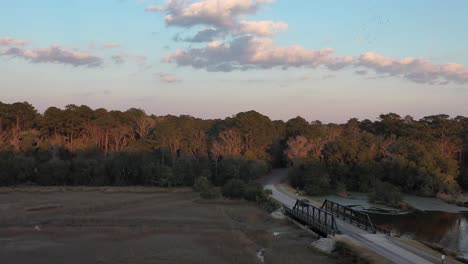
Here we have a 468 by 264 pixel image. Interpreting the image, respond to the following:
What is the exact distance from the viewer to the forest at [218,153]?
64.0 meters

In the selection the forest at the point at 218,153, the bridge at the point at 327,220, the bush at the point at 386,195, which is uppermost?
the forest at the point at 218,153

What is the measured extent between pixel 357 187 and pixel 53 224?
45663 millimetres

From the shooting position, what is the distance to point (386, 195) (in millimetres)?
54781

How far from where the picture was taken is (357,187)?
66375mm

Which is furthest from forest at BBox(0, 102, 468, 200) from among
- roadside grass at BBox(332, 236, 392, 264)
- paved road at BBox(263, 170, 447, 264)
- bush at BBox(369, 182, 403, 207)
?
roadside grass at BBox(332, 236, 392, 264)

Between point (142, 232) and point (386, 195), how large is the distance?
33697 millimetres

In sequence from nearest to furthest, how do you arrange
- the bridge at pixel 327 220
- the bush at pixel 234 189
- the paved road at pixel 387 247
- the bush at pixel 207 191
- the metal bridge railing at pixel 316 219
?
the paved road at pixel 387 247 → the bridge at pixel 327 220 → the metal bridge railing at pixel 316 219 → the bush at pixel 234 189 → the bush at pixel 207 191

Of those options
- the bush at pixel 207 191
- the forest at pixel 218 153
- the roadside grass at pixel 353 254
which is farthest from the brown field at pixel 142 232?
the forest at pixel 218 153

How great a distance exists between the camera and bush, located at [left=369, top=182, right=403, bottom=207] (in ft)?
177

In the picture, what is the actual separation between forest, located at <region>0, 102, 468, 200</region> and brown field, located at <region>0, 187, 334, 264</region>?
11.5 meters

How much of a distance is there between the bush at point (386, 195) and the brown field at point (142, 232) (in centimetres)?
1832

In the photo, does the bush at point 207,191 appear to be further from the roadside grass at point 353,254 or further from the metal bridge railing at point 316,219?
the roadside grass at point 353,254

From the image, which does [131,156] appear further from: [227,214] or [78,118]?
[227,214]

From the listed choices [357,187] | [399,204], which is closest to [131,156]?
[357,187]
